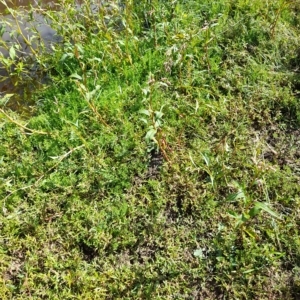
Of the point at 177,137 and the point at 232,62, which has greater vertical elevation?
the point at 232,62

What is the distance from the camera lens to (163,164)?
2.85 m

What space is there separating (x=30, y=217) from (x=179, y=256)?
3.38 ft

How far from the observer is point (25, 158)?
118 inches

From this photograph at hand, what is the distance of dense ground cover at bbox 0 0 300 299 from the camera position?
242 centimetres

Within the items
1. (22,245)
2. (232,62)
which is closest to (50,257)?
(22,245)

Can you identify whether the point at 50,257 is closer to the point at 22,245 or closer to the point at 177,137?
the point at 22,245

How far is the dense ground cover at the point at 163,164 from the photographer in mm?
2424

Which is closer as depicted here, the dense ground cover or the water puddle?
the dense ground cover

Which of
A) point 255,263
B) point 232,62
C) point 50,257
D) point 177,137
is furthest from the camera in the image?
point 232,62

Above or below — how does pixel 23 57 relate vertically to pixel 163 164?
above

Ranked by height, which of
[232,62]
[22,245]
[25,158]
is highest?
[232,62]

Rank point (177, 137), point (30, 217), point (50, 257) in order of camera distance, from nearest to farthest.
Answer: point (50, 257), point (30, 217), point (177, 137)

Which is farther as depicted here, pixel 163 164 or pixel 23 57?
pixel 23 57

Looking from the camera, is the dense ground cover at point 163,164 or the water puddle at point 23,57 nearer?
the dense ground cover at point 163,164
